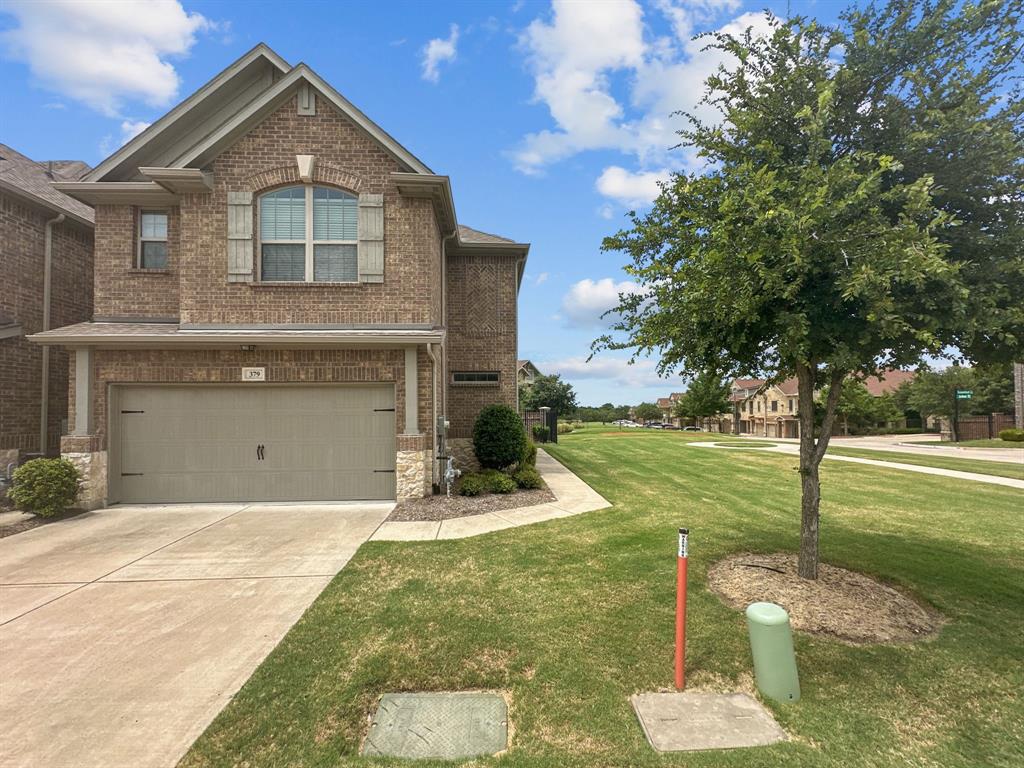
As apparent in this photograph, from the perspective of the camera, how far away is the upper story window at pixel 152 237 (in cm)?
1063

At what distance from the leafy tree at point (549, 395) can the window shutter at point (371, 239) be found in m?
31.4

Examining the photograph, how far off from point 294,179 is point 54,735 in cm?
974

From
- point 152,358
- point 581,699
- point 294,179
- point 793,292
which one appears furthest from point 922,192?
point 152,358

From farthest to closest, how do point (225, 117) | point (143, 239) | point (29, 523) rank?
point (225, 117), point (143, 239), point (29, 523)

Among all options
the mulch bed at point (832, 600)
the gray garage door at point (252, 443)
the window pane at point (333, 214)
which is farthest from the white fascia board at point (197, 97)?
the mulch bed at point (832, 600)

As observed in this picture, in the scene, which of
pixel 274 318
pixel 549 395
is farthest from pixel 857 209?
pixel 549 395

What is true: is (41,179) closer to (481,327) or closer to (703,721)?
(481,327)

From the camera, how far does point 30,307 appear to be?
35.4ft

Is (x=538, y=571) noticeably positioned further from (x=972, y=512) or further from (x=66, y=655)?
(x=972, y=512)

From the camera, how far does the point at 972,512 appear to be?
9.55 m

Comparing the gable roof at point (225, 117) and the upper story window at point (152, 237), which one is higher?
the gable roof at point (225, 117)

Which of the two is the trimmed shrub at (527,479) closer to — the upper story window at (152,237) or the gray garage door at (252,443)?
the gray garage door at (252,443)

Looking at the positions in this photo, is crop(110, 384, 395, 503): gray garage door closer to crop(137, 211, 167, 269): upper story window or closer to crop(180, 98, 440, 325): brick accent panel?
crop(180, 98, 440, 325): brick accent panel

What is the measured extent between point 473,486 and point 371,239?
583 cm
